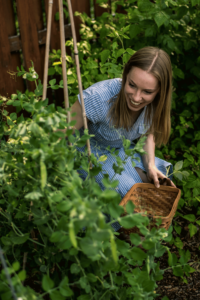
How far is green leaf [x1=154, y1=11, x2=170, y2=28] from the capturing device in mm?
2170

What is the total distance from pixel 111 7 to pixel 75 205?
2.72m

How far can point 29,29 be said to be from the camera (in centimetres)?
218

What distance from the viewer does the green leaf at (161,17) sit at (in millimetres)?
2170

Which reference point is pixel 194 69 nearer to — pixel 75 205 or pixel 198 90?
pixel 198 90

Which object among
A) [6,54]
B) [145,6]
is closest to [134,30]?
[145,6]

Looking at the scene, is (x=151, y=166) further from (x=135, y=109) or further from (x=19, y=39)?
(x=19, y=39)

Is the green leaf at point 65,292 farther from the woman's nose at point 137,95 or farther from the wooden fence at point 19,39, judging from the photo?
the wooden fence at point 19,39

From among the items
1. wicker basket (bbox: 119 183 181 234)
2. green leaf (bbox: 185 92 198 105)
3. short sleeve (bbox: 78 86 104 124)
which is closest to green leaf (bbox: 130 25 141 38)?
green leaf (bbox: 185 92 198 105)

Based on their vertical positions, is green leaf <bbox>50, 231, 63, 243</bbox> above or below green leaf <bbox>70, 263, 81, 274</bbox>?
above

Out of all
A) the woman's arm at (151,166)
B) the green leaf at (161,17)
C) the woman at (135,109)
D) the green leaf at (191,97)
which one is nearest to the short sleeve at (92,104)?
the woman at (135,109)

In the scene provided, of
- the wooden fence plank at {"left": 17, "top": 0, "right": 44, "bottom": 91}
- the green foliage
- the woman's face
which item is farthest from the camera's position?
the wooden fence plank at {"left": 17, "top": 0, "right": 44, "bottom": 91}

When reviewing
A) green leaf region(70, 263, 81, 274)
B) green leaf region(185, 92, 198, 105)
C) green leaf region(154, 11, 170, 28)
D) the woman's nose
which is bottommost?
green leaf region(185, 92, 198, 105)

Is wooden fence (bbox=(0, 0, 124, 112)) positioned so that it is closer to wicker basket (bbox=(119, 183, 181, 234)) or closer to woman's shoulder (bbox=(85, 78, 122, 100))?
woman's shoulder (bbox=(85, 78, 122, 100))

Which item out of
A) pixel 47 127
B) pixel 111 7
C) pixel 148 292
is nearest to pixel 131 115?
pixel 47 127
